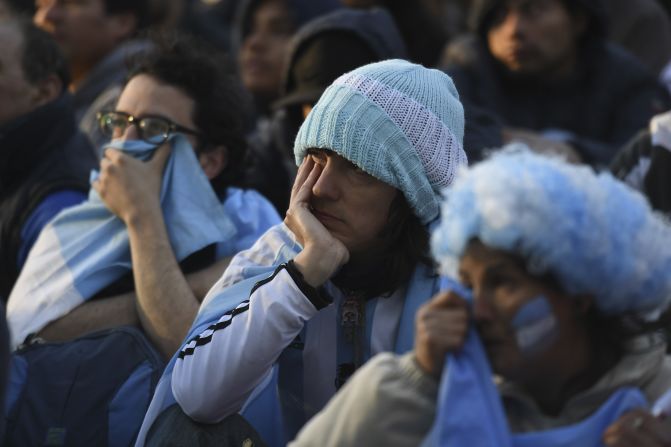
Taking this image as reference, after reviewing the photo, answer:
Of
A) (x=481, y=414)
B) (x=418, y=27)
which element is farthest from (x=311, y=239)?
(x=418, y=27)

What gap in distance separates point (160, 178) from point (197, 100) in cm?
33

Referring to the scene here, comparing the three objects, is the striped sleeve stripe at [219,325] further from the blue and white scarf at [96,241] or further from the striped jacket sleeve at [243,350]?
the blue and white scarf at [96,241]

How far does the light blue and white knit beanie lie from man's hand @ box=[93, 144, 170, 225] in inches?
37.5

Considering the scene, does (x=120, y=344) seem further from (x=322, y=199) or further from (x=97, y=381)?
(x=322, y=199)

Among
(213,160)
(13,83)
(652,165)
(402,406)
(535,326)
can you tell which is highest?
(535,326)

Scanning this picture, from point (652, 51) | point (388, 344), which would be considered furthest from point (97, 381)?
point (652, 51)

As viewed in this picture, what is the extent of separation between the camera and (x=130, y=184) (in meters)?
4.26

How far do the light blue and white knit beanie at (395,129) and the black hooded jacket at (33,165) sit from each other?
168 centimetres

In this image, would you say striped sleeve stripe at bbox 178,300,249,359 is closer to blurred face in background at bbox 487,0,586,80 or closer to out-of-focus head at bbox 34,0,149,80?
blurred face in background at bbox 487,0,586,80

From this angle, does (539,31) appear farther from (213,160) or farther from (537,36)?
(213,160)

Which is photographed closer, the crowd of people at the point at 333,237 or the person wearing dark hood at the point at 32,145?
the crowd of people at the point at 333,237

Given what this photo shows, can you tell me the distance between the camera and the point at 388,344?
3.40 m

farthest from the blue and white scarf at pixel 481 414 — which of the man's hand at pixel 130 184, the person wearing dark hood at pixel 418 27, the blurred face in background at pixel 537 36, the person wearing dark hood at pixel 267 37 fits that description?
the person wearing dark hood at pixel 418 27

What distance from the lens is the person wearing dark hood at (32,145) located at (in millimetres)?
4707
